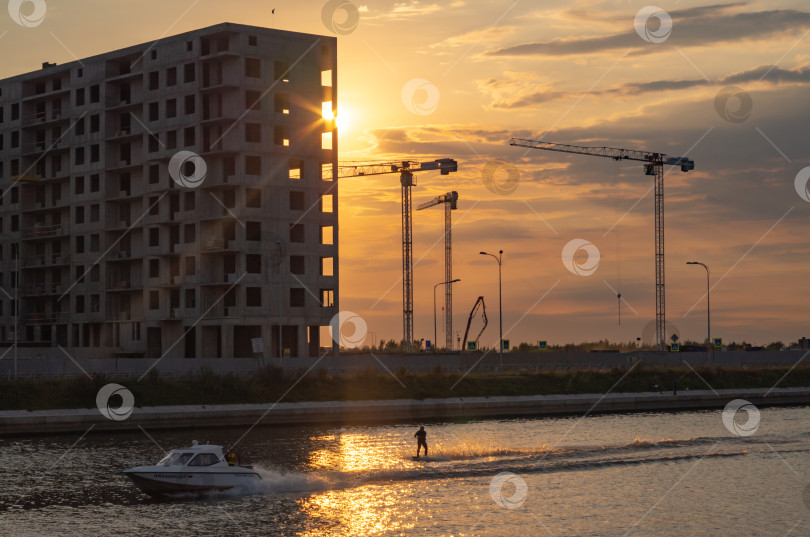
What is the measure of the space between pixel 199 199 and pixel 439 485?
7300 centimetres

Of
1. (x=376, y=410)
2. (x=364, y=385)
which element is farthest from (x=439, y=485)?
(x=364, y=385)

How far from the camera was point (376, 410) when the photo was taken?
260ft

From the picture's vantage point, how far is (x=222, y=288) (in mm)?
112375

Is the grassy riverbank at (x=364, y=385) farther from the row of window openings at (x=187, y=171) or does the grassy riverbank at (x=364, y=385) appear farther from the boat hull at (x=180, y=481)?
the row of window openings at (x=187, y=171)

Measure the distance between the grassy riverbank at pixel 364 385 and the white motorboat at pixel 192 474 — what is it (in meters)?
31.3

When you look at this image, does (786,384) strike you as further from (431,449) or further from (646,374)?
(431,449)

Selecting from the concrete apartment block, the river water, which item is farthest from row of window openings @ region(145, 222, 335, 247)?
the river water

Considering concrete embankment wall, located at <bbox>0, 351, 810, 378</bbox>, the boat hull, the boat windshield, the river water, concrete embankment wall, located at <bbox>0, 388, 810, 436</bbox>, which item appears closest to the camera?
the river water

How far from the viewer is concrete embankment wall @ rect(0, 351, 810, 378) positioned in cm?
8081

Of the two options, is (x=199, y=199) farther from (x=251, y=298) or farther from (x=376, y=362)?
(x=376, y=362)

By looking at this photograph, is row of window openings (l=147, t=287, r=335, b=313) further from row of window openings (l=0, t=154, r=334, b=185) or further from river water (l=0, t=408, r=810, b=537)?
river water (l=0, t=408, r=810, b=537)

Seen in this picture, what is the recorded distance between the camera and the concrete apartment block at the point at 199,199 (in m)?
111

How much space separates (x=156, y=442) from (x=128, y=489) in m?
16.0

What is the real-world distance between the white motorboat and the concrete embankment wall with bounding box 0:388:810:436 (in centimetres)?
2528
